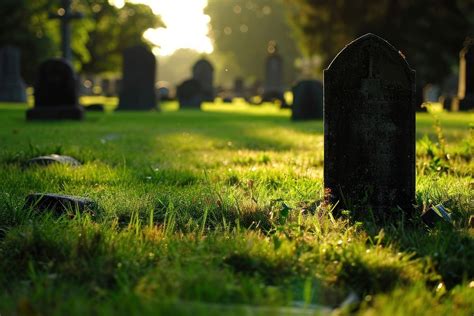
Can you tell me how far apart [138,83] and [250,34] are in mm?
62280

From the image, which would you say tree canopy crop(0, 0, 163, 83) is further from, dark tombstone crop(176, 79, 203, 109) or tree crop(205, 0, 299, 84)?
tree crop(205, 0, 299, 84)

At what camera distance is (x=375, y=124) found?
4.57 metres

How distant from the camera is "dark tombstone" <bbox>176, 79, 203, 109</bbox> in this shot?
96.4 ft

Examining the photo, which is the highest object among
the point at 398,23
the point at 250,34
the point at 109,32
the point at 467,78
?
the point at 250,34

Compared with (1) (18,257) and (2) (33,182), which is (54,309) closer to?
(1) (18,257)

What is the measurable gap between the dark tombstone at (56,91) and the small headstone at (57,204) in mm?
13389

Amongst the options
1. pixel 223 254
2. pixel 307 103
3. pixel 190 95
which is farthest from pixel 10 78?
pixel 223 254

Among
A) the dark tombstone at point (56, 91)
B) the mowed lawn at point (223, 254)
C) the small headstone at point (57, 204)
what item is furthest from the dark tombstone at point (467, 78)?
the small headstone at point (57, 204)

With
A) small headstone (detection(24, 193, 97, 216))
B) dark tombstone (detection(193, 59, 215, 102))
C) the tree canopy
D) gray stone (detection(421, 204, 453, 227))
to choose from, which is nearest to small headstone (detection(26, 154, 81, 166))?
small headstone (detection(24, 193, 97, 216))

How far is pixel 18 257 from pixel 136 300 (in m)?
1.15

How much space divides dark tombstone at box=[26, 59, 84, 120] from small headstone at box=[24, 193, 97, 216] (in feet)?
43.9

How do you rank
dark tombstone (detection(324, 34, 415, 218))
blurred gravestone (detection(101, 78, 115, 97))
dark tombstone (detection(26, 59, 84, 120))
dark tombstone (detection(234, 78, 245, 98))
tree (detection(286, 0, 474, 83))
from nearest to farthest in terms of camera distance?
dark tombstone (detection(324, 34, 415, 218))
dark tombstone (detection(26, 59, 84, 120))
tree (detection(286, 0, 474, 83))
dark tombstone (detection(234, 78, 245, 98))
blurred gravestone (detection(101, 78, 115, 97))

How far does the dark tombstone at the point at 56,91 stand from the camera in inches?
690

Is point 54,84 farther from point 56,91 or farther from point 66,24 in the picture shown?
point 66,24
